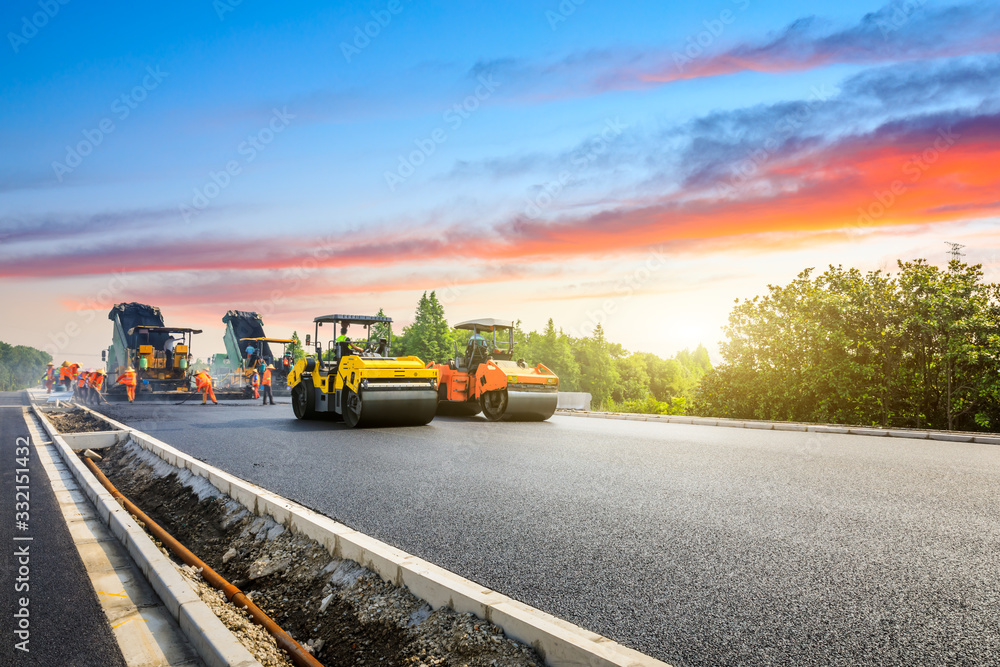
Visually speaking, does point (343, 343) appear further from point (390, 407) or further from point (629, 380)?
point (629, 380)

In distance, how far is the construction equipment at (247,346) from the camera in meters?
28.8

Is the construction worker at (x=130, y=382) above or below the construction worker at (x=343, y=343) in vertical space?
below

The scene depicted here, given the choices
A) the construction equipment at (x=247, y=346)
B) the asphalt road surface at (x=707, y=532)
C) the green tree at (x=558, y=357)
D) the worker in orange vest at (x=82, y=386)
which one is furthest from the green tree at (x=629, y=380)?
the asphalt road surface at (x=707, y=532)

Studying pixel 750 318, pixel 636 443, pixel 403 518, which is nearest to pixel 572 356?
pixel 750 318

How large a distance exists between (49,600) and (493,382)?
11.1 metres

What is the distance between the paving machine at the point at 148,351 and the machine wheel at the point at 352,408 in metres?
14.7

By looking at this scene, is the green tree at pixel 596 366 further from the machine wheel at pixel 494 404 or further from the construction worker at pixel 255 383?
the machine wheel at pixel 494 404

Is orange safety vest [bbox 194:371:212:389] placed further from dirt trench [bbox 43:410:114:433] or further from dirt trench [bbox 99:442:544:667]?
dirt trench [bbox 99:442:544:667]

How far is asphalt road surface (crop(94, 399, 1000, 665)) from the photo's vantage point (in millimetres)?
3102

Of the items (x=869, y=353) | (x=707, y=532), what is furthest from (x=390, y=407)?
(x=869, y=353)

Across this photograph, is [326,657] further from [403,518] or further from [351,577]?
[403,518]

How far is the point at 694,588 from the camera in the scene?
3.62 meters

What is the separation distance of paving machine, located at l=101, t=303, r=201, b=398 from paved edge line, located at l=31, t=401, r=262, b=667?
21.5m

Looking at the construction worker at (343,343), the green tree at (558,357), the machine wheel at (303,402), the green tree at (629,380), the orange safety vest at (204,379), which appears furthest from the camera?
the green tree at (629,380)
